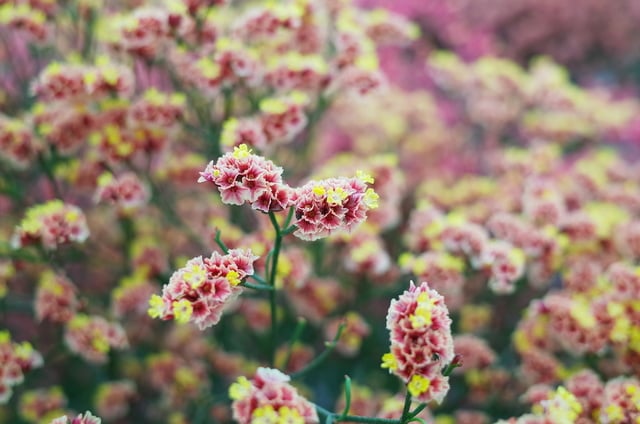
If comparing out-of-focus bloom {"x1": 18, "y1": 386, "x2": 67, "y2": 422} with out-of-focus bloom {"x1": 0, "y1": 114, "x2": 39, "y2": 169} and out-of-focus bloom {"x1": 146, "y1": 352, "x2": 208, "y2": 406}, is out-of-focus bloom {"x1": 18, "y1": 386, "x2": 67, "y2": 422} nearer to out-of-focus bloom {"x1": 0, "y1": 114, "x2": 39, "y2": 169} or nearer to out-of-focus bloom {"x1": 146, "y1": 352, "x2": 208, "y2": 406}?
out-of-focus bloom {"x1": 146, "y1": 352, "x2": 208, "y2": 406}

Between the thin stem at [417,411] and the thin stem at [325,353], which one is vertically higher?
the thin stem at [325,353]

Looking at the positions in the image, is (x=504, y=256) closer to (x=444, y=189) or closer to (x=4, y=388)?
(x=444, y=189)

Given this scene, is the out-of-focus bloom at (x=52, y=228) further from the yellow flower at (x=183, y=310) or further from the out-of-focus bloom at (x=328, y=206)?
the out-of-focus bloom at (x=328, y=206)

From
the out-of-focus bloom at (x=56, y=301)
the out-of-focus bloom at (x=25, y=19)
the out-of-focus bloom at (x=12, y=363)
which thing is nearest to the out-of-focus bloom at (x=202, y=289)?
the out-of-focus bloom at (x=12, y=363)

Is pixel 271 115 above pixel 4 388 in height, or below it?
above

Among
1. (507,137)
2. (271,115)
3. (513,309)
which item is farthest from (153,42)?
(507,137)

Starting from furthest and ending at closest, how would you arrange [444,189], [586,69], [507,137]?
1. [586,69]
2. [507,137]
3. [444,189]

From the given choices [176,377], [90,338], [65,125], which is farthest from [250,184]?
[176,377]
